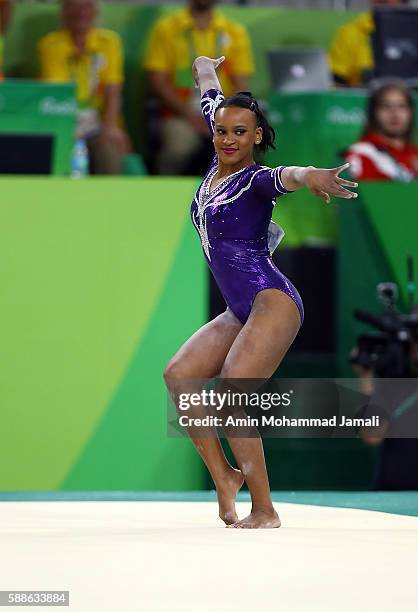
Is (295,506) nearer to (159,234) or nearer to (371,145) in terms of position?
(159,234)

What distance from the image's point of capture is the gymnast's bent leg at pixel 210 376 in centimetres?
506

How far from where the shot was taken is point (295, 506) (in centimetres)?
605

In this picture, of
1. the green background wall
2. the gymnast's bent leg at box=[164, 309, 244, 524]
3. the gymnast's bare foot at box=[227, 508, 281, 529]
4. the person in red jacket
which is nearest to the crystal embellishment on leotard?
the gymnast's bent leg at box=[164, 309, 244, 524]

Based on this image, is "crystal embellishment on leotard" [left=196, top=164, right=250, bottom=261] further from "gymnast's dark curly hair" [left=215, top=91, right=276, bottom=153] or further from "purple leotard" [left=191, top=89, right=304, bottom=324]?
"gymnast's dark curly hair" [left=215, top=91, right=276, bottom=153]

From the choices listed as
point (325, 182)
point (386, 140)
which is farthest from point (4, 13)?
point (325, 182)

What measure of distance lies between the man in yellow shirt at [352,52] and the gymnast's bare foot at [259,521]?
5339 mm

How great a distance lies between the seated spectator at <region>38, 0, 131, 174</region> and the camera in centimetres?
904

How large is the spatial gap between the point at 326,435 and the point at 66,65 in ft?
9.71

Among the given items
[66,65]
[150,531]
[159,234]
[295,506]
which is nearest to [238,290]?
[150,531]

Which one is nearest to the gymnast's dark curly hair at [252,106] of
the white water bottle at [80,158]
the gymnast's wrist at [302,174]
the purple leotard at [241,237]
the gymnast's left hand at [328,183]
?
the purple leotard at [241,237]

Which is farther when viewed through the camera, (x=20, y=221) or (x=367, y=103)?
(x=367, y=103)

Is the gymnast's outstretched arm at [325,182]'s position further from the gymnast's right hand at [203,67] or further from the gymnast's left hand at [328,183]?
the gymnast's right hand at [203,67]

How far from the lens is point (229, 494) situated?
5074 millimetres

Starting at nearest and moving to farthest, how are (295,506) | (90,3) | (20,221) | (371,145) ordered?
(295,506)
(20,221)
(371,145)
(90,3)
